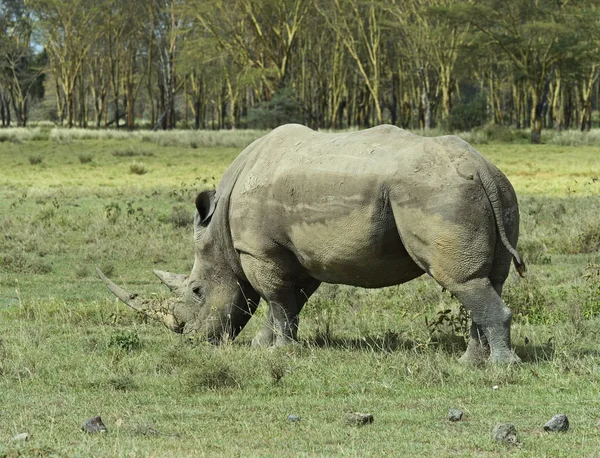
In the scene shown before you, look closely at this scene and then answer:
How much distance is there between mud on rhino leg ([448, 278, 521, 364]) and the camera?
24.5 ft

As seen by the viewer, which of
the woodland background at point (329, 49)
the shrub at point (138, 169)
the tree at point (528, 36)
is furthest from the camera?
the woodland background at point (329, 49)

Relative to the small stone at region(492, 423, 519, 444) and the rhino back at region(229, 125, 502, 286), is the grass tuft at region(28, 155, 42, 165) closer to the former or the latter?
the rhino back at region(229, 125, 502, 286)

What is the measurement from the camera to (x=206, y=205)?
9172 millimetres

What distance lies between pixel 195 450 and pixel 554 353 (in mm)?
3412

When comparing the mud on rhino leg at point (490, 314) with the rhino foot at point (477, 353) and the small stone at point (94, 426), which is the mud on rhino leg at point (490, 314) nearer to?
the rhino foot at point (477, 353)

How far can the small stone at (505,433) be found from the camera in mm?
5559

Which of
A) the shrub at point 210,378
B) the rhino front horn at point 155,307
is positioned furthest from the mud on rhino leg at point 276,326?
the shrub at point 210,378

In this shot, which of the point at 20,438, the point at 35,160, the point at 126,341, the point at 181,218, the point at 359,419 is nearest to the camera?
the point at 20,438

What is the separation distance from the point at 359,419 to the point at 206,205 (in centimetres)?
356

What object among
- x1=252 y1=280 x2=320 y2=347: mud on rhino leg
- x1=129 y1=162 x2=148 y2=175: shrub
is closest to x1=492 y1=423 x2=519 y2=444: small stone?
x1=252 y1=280 x2=320 y2=347: mud on rhino leg

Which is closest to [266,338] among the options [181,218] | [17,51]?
[181,218]

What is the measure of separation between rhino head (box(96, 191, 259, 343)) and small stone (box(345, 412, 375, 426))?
2.85 metres

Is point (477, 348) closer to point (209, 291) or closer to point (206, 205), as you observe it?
point (209, 291)

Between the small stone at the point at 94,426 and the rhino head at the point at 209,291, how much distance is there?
2906 mm
